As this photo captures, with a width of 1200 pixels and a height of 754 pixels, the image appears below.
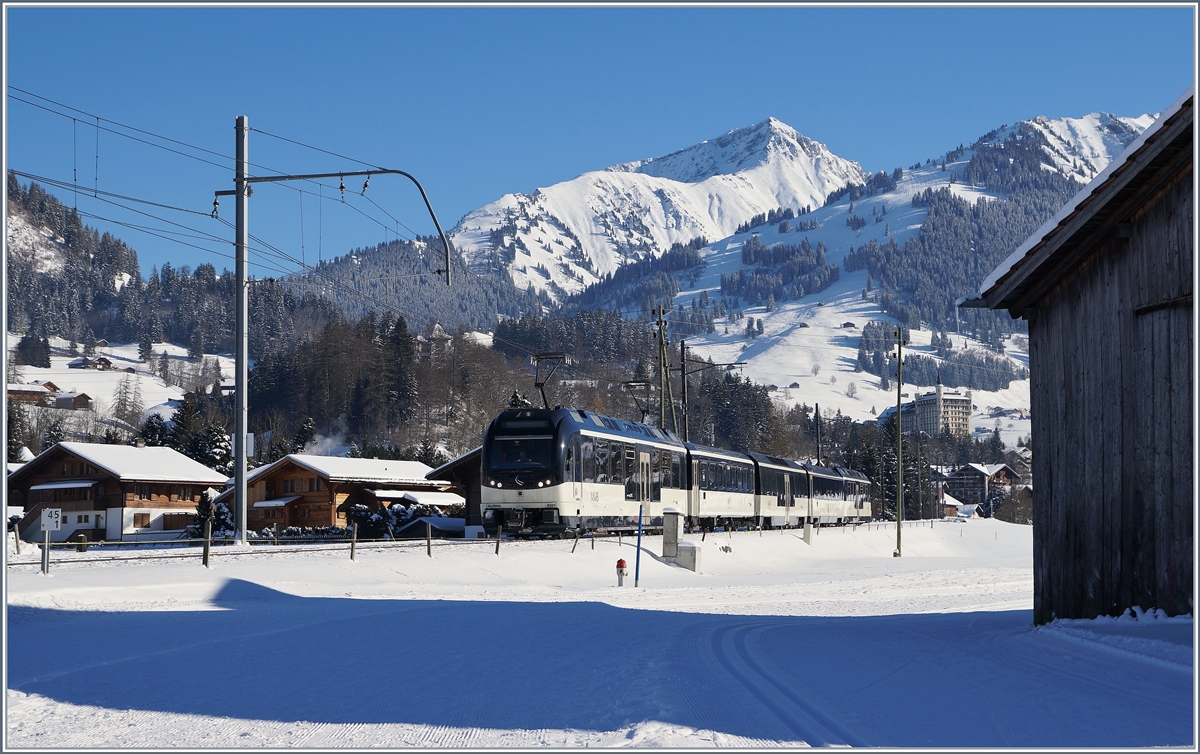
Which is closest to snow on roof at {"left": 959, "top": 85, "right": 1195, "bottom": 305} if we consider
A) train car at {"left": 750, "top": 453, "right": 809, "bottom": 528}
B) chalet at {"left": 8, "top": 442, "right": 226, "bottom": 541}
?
train car at {"left": 750, "top": 453, "right": 809, "bottom": 528}

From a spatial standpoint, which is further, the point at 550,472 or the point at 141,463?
the point at 141,463

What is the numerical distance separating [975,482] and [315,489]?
130380 millimetres

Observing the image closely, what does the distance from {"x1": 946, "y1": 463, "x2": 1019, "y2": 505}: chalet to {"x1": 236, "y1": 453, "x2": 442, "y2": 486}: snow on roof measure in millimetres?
119545

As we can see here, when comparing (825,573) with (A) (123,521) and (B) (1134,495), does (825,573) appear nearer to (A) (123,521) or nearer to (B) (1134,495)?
(B) (1134,495)

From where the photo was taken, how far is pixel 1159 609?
11.5 m

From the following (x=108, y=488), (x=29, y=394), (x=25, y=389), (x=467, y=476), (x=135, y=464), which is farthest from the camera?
(x=25, y=389)

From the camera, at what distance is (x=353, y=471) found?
60.3m

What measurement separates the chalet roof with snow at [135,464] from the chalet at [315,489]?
2.49m

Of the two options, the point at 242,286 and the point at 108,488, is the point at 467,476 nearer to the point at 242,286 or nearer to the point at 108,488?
the point at 108,488

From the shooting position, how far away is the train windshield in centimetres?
3014

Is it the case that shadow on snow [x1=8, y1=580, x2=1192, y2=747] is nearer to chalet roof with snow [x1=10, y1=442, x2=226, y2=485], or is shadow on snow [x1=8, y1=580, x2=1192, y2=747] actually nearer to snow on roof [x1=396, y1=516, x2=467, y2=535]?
snow on roof [x1=396, y1=516, x2=467, y2=535]

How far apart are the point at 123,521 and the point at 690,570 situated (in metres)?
41.6

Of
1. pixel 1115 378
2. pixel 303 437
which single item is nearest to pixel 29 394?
pixel 303 437

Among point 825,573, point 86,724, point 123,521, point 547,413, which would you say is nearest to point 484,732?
point 86,724
